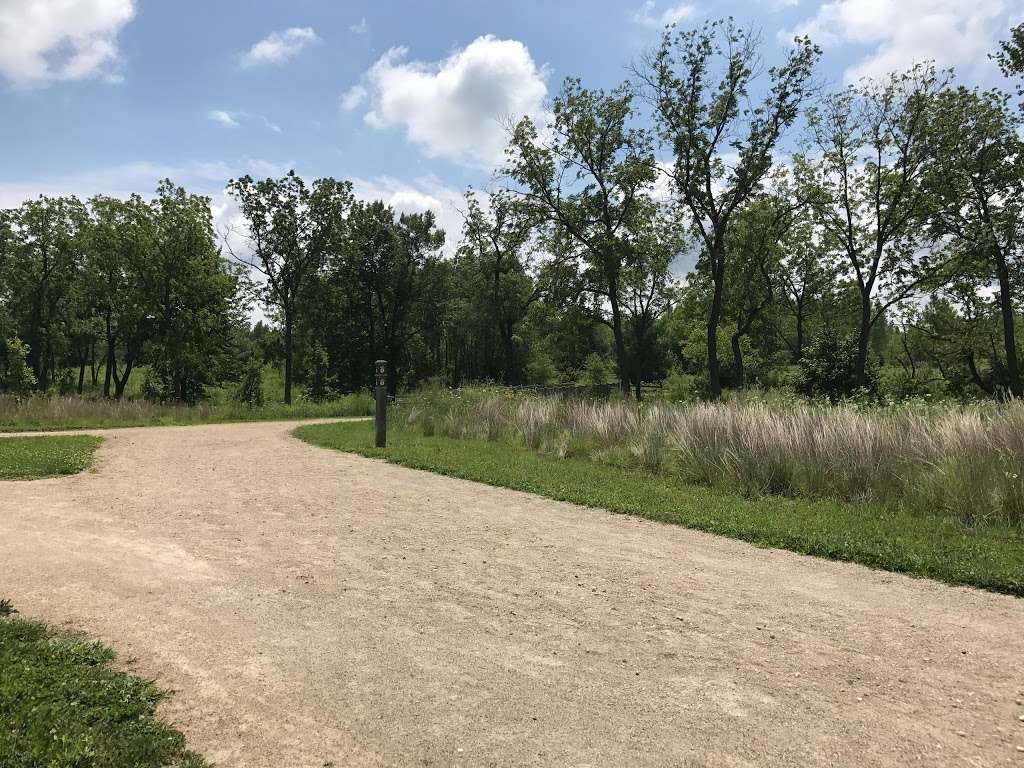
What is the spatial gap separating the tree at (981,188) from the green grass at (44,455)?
2860cm

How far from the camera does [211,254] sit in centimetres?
3453

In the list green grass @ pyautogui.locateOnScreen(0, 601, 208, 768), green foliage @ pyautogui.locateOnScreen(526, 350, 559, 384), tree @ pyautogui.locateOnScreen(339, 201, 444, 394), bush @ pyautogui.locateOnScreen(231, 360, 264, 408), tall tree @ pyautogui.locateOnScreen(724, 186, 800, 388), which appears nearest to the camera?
green grass @ pyautogui.locateOnScreen(0, 601, 208, 768)

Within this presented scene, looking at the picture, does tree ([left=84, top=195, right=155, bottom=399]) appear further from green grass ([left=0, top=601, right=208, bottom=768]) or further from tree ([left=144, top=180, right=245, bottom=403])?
green grass ([left=0, top=601, right=208, bottom=768])

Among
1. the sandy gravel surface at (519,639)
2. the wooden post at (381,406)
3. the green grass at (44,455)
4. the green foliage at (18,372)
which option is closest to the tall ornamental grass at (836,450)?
the sandy gravel surface at (519,639)

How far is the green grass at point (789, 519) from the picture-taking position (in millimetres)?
5008

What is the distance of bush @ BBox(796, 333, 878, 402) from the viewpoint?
26.1 m

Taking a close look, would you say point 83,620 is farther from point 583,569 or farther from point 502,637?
point 583,569

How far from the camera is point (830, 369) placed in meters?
26.5

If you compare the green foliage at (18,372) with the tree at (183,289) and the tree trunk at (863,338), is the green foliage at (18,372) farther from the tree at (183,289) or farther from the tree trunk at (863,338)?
the tree trunk at (863,338)

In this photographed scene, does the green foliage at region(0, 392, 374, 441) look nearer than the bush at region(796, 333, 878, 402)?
Yes

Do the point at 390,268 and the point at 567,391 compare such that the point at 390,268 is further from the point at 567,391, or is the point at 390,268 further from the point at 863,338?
the point at 863,338

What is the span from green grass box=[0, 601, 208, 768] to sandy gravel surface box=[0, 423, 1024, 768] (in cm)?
13

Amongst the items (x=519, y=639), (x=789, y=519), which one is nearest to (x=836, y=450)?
(x=789, y=519)

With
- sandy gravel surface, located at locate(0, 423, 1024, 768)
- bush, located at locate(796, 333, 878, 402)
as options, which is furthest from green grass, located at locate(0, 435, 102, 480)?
bush, located at locate(796, 333, 878, 402)
